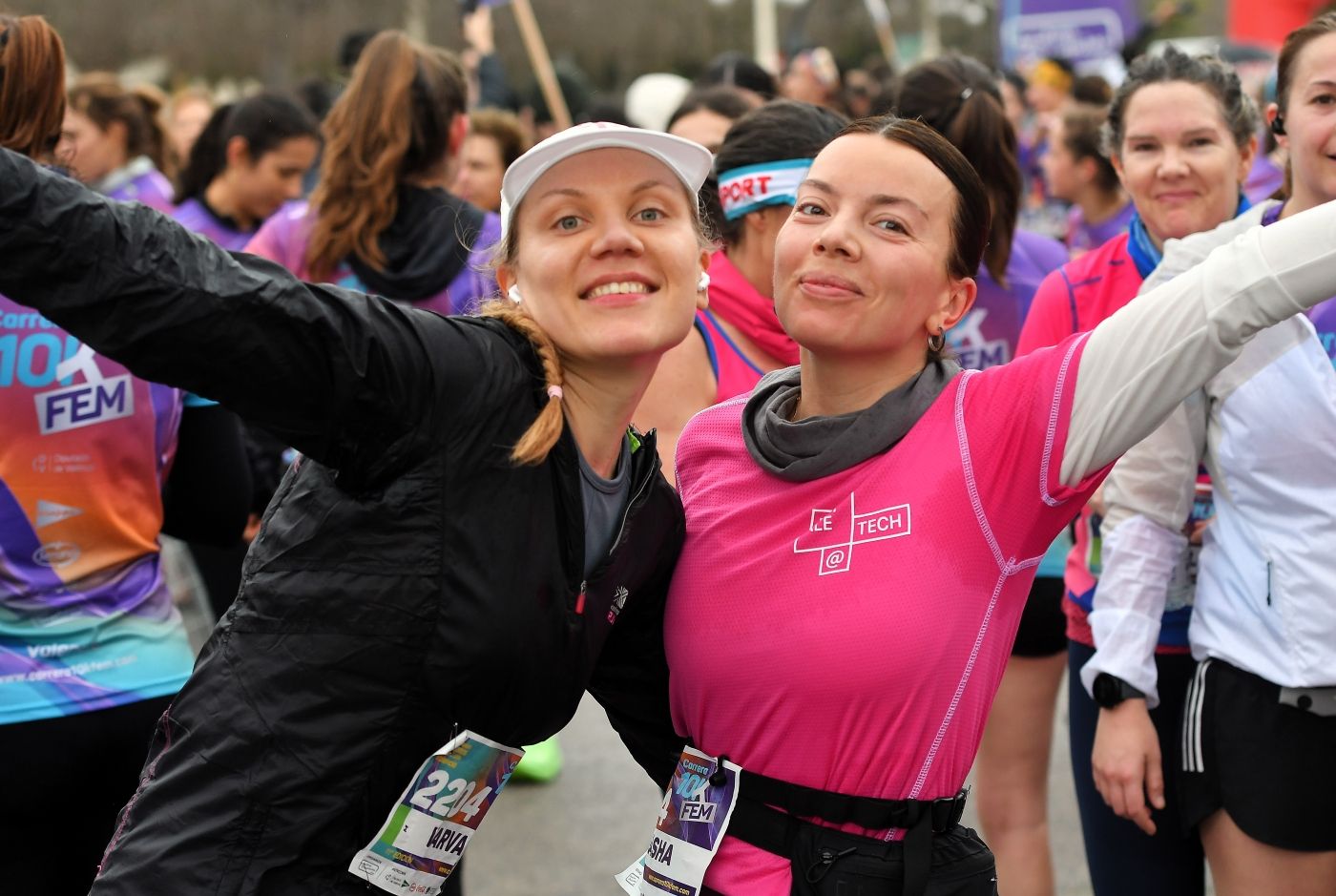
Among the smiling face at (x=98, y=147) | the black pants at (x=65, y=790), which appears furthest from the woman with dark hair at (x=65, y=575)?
the smiling face at (x=98, y=147)

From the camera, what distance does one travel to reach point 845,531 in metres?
2.27

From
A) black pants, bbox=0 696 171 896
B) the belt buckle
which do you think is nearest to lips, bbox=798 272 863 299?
the belt buckle

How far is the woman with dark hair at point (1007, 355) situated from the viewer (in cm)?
393

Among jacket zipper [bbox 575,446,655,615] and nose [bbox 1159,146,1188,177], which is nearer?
jacket zipper [bbox 575,446,655,615]

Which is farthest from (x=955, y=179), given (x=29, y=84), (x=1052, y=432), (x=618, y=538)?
(x=29, y=84)

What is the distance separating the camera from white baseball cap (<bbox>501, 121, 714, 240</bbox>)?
7.20 feet

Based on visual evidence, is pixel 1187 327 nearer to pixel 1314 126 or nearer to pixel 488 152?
pixel 1314 126

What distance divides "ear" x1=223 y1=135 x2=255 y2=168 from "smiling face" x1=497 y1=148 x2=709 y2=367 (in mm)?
4185

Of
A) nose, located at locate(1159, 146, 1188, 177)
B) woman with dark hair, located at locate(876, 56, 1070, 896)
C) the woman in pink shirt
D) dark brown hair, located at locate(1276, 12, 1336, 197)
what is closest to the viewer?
the woman in pink shirt

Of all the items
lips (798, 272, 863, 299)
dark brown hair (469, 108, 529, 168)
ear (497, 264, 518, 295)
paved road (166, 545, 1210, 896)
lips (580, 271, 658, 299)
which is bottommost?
paved road (166, 545, 1210, 896)

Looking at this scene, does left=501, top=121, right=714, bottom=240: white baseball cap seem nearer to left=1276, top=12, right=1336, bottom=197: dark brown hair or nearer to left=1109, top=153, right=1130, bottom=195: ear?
left=1276, top=12, right=1336, bottom=197: dark brown hair

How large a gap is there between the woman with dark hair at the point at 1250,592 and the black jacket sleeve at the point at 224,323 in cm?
145

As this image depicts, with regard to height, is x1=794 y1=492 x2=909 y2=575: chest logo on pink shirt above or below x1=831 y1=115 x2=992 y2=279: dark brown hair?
below

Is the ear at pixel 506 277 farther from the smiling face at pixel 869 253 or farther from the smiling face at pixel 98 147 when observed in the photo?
the smiling face at pixel 98 147
